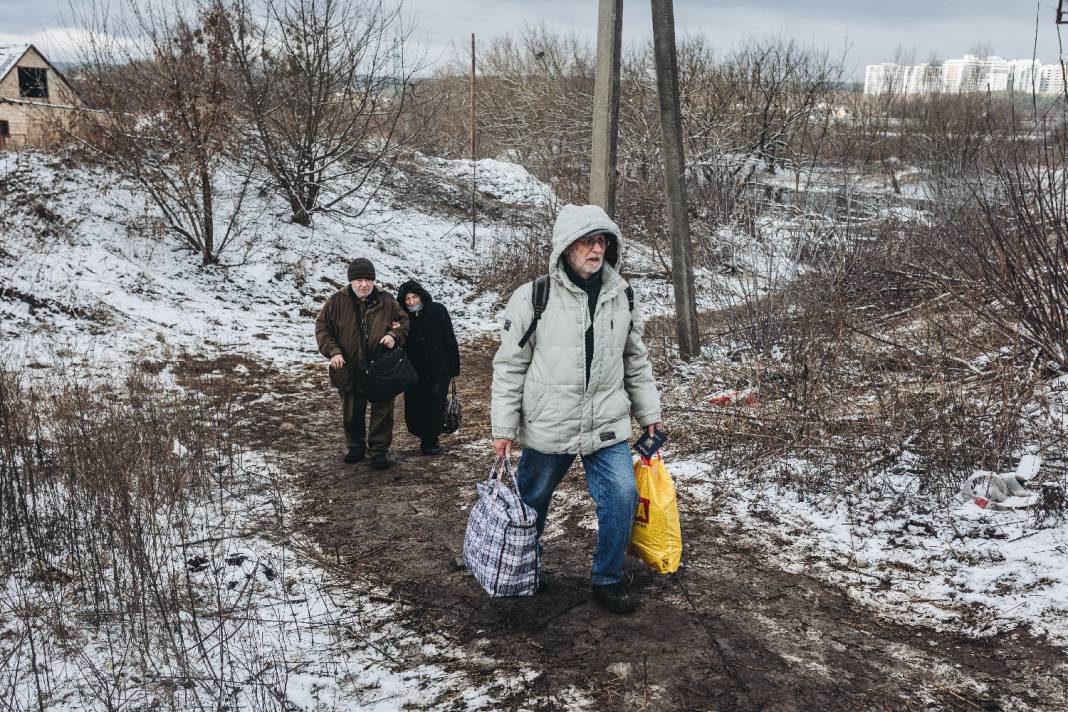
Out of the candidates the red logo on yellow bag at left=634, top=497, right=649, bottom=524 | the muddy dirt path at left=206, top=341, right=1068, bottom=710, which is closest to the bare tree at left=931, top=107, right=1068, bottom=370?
the muddy dirt path at left=206, top=341, right=1068, bottom=710

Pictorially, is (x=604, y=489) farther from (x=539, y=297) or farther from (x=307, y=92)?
(x=307, y=92)

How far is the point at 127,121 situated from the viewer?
41.3 ft

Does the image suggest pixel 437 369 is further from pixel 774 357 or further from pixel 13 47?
pixel 13 47

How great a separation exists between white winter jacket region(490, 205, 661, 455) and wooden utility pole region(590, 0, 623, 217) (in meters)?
3.85

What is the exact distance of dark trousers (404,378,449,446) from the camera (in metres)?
6.69

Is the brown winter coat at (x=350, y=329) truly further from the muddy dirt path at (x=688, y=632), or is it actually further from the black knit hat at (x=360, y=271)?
the muddy dirt path at (x=688, y=632)

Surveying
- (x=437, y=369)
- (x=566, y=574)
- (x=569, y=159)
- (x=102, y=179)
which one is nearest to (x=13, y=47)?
(x=569, y=159)

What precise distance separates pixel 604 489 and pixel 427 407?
10.8 ft

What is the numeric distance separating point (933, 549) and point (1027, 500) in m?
0.73

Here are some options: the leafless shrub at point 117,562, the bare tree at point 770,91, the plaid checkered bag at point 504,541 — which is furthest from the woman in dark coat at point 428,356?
the bare tree at point 770,91

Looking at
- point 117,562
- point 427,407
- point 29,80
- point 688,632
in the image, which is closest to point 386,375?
point 427,407

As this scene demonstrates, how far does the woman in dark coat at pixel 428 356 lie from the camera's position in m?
6.61

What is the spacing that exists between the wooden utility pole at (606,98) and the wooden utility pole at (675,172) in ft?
2.56

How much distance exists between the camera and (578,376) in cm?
367
